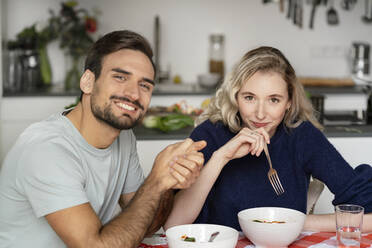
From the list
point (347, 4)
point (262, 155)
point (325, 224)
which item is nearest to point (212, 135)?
point (262, 155)

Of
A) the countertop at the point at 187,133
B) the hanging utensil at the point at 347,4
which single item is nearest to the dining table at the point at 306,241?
the countertop at the point at 187,133

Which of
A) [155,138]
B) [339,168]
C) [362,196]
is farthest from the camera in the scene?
[155,138]

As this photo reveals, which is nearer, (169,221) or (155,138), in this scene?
(169,221)

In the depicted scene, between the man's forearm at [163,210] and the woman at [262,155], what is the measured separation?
0.15 ft

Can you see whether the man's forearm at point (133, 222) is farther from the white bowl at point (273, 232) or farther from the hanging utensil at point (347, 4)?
the hanging utensil at point (347, 4)

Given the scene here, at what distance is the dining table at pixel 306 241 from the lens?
1.42 meters

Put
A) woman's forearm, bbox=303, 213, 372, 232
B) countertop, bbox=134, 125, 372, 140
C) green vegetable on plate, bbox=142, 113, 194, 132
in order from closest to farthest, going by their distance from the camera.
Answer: woman's forearm, bbox=303, 213, 372, 232, countertop, bbox=134, 125, 372, 140, green vegetable on plate, bbox=142, 113, 194, 132

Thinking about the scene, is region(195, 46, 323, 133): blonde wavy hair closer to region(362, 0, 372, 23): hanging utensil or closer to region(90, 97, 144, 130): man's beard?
region(90, 97, 144, 130): man's beard

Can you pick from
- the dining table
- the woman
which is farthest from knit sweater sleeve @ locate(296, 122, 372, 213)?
the dining table

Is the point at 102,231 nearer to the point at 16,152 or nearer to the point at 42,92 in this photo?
the point at 16,152

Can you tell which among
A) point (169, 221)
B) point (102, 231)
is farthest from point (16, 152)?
point (169, 221)

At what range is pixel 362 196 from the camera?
65.6 inches

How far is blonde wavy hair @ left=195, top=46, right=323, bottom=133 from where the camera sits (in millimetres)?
1858

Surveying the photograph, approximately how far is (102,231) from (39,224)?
203 mm
